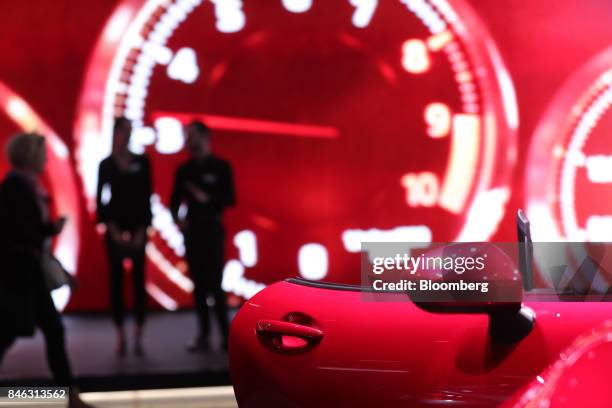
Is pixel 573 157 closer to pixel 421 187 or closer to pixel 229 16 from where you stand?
pixel 421 187

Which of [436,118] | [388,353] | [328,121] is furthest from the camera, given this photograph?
[436,118]

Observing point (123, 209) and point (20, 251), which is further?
point (123, 209)

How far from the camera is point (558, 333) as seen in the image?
6.84 ft

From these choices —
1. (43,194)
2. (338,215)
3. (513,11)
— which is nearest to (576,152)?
(513,11)

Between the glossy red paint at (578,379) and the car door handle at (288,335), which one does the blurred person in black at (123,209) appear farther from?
the glossy red paint at (578,379)

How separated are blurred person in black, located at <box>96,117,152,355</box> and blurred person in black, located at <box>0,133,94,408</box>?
1163 millimetres

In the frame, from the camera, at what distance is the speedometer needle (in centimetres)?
725

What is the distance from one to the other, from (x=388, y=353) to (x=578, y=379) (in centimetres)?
45

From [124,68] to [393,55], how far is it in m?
2.16

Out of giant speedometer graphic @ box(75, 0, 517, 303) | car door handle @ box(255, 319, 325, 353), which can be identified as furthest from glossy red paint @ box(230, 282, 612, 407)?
giant speedometer graphic @ box(75, 0, 517, 303)

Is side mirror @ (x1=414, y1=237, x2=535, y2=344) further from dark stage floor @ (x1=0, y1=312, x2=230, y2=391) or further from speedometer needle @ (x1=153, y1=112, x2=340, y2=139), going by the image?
speedometer needle @ (x1=153, y1=112, x2=340, y2=139)

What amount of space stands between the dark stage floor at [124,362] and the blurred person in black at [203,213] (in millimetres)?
302

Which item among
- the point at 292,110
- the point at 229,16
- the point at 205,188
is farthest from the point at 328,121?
the point at 205,188

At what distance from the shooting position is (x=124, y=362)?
545cm
